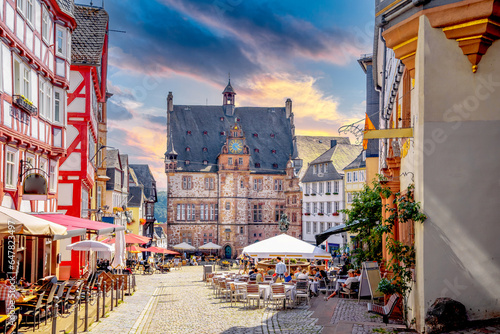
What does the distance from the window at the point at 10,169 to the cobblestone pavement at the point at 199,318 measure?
4.58 meters

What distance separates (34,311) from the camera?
11898mm

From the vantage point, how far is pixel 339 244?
54625mm

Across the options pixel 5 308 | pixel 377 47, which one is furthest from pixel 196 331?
pixel 377 47

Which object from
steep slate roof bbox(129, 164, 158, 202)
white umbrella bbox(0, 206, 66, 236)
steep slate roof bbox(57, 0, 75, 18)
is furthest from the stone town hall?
white umbrella bbox(0, 206, 66, 236)

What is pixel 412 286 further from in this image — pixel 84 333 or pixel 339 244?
pixel 339 244

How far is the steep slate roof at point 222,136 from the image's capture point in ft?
221

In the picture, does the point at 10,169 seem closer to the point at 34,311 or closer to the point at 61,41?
the point at 34,311

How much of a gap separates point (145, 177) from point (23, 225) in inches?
2447

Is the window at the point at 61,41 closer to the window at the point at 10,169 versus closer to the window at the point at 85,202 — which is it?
the window at the point at 10,169

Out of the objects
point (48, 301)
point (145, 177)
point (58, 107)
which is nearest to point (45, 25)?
point (58, 107)

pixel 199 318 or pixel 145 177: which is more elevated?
pixel 145 177

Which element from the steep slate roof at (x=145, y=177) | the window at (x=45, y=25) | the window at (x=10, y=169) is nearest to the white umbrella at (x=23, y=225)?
the window at (x=10, y=169)

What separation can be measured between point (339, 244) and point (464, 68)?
46.4 metres

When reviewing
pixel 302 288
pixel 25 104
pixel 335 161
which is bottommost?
pixel 302 288
